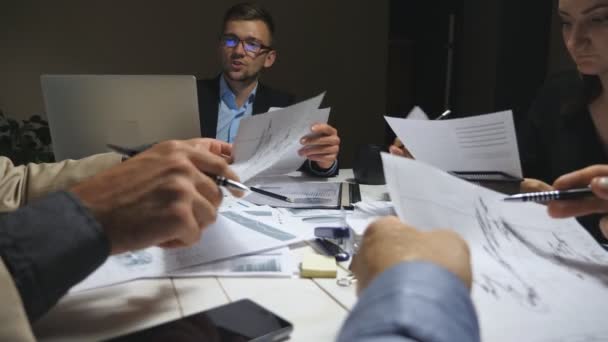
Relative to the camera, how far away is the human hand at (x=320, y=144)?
1176 millimetres

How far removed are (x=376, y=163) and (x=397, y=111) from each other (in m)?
2.48

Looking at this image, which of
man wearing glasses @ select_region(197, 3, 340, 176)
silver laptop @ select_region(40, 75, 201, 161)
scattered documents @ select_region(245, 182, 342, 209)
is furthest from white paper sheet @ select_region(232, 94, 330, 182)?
man wearing glasses @ select_region(197, 3, 340, 176)

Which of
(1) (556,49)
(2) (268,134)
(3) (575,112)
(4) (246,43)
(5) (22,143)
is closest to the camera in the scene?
(2) (268,134)

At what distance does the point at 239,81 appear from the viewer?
6.58 ft

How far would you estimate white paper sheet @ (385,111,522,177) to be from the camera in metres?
0.80

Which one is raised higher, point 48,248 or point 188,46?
point 188,46

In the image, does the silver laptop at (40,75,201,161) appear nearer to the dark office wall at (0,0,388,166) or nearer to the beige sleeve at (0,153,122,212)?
the beige sleeve at (0,153,122,212)

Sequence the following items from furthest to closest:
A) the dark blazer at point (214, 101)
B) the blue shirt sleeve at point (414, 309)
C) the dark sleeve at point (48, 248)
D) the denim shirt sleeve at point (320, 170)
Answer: the dark blazer at point (214, 101) → the denim shirt sleeve at point (320, 170) → the dark sleeve at point (48, 248) → the blue shirt sleeve at point (414, 309)

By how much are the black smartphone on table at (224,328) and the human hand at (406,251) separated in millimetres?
112

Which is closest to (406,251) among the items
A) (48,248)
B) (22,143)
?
(48,248)

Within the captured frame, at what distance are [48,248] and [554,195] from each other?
0.63 meters

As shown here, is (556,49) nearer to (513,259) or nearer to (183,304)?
(513,259)

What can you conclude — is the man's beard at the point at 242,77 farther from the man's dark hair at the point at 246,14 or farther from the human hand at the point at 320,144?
the human hand at the point at 320,144

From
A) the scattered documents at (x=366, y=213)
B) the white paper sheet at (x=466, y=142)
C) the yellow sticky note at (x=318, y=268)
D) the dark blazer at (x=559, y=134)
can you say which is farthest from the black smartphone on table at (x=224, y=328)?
the dark blazer at (x=559, y=134)
